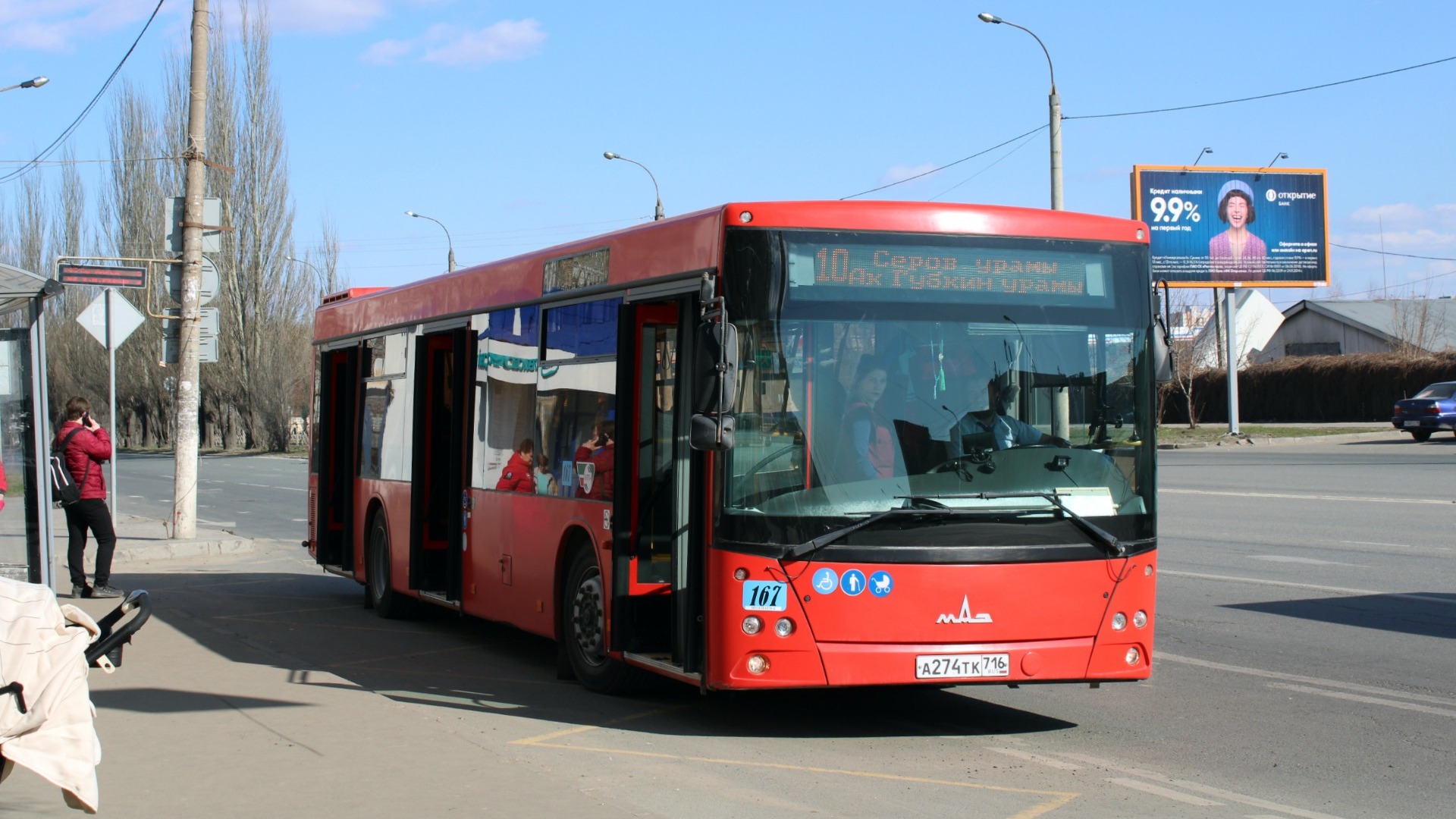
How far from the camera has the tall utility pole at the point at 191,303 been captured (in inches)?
718

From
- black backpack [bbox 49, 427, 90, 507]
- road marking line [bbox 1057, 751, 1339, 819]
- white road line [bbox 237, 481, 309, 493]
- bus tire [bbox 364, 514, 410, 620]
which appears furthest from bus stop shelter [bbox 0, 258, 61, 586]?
white road line [bbox 237, 481, 309, 493]

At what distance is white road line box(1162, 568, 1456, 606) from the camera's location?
11.9m

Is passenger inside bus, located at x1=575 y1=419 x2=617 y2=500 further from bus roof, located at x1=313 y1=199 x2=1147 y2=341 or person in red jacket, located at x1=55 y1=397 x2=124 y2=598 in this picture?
person in red jacket, located at x1=55 y1=397 x2=124 y2=598

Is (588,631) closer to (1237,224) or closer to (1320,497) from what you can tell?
(1320,497)

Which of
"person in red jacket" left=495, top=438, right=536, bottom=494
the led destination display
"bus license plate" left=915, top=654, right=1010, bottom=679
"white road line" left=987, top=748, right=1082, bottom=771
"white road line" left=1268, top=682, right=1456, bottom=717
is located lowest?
"white road line" left=987, top=748, right=1082, bottom=771

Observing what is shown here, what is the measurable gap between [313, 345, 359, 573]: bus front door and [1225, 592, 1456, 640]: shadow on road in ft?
25.6

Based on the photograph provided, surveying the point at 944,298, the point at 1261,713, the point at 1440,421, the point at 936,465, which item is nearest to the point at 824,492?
the point at 936,465

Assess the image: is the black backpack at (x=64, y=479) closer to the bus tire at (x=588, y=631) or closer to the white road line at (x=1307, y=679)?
the bus tire at (x=588, y=631)

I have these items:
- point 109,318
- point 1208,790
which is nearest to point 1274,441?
point 109,318

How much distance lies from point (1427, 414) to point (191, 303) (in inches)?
1339

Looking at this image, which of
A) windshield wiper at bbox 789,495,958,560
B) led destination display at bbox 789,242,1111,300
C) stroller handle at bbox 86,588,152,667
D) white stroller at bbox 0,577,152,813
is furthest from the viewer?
led destination display at bbox 789,242,1111,300

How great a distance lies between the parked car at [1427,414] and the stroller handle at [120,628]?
134 ft

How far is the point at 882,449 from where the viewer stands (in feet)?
22.8

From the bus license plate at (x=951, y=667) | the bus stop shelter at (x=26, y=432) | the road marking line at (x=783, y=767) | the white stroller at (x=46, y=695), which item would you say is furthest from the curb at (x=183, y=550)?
the white stroller at (x=46, y=695)
